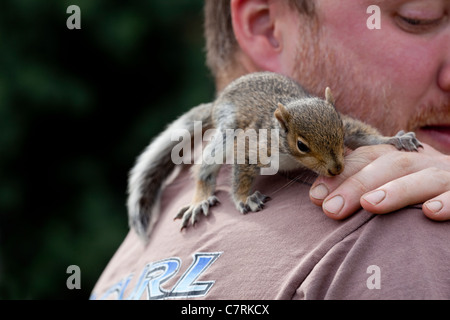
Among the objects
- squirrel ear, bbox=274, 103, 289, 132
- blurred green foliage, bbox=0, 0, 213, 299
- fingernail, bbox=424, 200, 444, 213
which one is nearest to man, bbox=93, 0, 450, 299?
fingernail, bbox=424, 200, 444, 213

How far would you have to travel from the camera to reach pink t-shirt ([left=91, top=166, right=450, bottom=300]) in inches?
37.4

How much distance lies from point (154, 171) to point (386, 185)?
877 millimetres

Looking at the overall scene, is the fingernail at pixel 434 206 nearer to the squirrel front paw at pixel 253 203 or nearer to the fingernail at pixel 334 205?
the fingernail at pixel 334 205

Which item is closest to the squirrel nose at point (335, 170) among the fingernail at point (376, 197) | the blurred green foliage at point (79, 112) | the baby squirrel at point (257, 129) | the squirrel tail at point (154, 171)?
the baby squirrel at point (257, 129)

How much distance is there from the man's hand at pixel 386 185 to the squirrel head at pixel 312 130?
8cm

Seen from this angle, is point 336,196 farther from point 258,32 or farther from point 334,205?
point 258,32

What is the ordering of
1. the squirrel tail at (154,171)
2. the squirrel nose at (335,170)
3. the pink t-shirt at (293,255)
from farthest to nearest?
the squirrel tail at (154,171), the squirrel nose at (335,170), the pink t-shirt at (293,255)

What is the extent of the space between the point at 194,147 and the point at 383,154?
0.77 meters

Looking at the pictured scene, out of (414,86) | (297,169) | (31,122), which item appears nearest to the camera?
(297,169)

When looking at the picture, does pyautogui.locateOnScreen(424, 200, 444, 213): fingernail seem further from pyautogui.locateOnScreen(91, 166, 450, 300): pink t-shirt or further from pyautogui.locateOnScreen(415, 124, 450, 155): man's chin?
pyautogui.locateOnScreen(415, 124, 450, 155): man's chin

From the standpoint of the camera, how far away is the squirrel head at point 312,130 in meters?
1.31

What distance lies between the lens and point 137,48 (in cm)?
358
